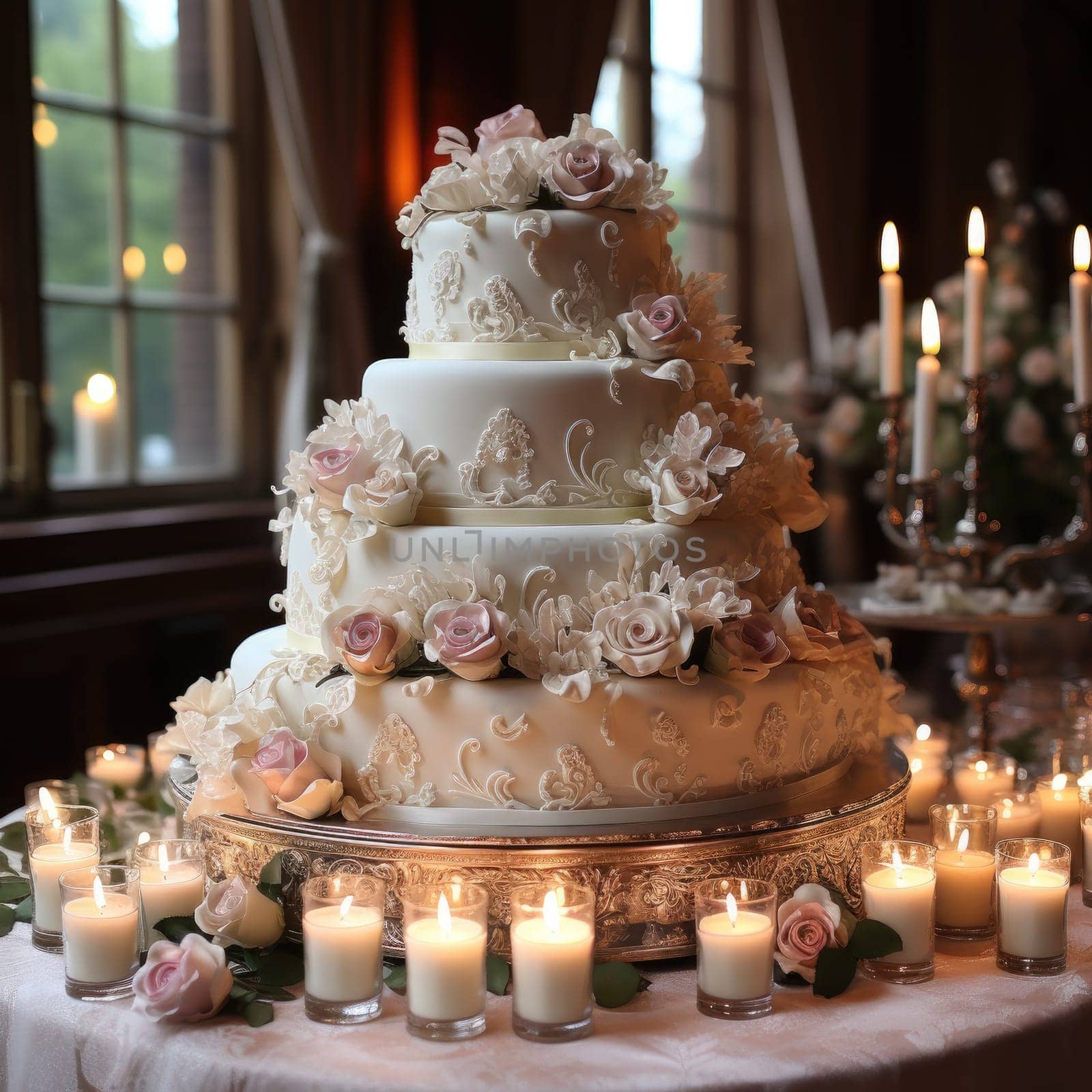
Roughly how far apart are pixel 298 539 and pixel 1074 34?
8695 millimetres

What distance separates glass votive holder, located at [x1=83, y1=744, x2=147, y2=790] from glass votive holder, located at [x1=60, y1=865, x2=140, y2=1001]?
1157 mm

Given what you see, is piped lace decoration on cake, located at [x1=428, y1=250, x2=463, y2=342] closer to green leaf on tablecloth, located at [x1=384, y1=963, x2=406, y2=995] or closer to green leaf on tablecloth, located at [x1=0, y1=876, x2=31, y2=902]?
green leaf on tablecloth, located at [x1=384, y1=963, x2=406, y2=995]

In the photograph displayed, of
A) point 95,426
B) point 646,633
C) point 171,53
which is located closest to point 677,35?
point 171,53

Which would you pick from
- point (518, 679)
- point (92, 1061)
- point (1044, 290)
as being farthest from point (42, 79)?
point (1044, 290)

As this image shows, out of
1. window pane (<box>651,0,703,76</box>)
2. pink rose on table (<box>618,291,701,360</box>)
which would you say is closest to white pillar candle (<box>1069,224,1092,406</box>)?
pink rose on table (<box>618,291,701,360</box>)

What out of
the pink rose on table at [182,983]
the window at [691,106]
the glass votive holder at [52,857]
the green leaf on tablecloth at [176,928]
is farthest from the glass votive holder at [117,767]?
the window at [691,106]

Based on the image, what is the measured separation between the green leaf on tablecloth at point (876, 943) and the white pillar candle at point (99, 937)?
48.1 inches

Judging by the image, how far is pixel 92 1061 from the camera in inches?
86.0

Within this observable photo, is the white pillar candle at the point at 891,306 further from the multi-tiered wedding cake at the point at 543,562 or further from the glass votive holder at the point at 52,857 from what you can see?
the glass votive holder at the point at 52,857

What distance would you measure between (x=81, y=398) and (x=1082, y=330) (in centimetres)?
339

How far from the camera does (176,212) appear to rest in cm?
551

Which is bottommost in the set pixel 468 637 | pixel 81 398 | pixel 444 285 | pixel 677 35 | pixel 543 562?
pixel 468 637

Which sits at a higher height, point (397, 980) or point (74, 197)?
point (74, 197)

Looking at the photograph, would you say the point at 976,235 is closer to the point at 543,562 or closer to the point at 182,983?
the point at 543,562
